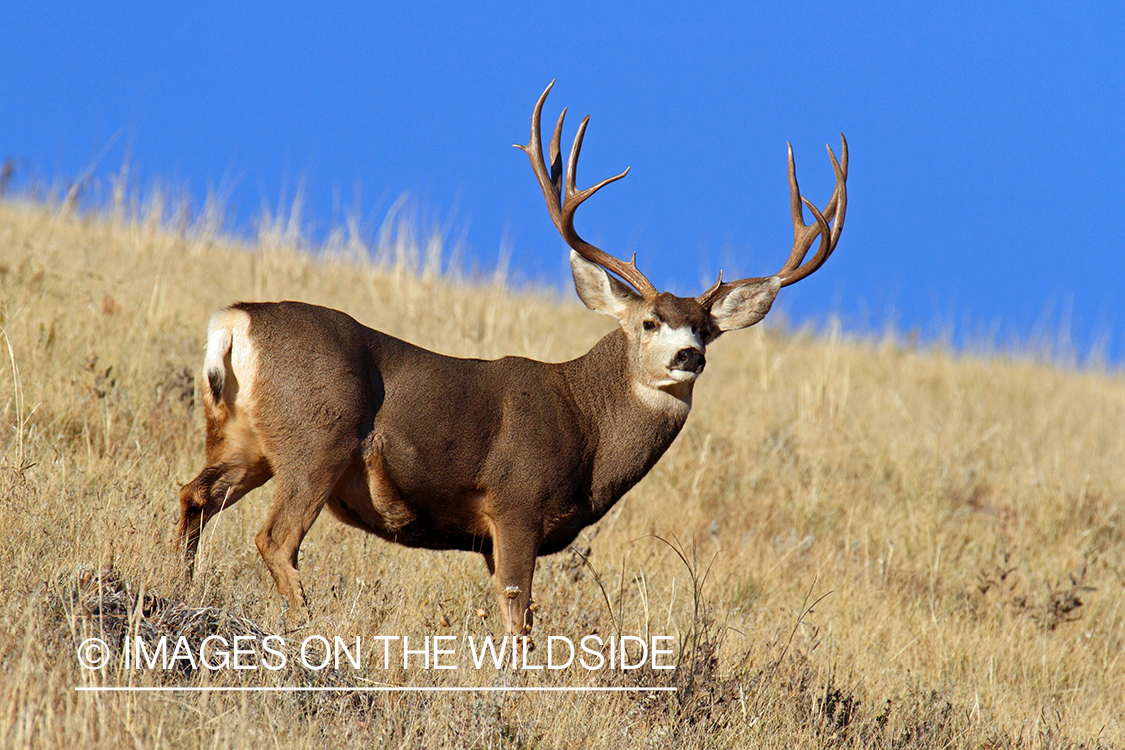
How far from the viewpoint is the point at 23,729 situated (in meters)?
3.11

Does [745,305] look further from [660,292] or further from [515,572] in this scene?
[515,572]

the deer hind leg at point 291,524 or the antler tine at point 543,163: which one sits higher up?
the antler tine at point 543,163

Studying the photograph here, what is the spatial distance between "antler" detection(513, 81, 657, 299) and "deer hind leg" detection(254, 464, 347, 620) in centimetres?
177

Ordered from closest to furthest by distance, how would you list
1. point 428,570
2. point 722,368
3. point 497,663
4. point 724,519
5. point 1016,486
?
1. point 497,663
2. point 428,570
3. point 724,519
4. point 1016,486
5. point 722,368

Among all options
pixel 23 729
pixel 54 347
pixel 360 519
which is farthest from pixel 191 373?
pixel 23 729

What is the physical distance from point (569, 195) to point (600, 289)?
50 cm

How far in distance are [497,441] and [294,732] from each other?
5.34 feet

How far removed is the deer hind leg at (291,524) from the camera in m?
4.40

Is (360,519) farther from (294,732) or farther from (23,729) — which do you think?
(23,729)

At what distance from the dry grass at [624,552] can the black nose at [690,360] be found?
979 mm

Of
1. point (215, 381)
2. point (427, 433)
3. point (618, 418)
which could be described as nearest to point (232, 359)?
point (215, 381)

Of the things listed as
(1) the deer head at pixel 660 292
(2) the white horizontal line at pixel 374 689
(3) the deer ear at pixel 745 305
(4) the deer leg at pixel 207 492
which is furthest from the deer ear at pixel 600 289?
(2) the white horizontal line at pixel 374 689

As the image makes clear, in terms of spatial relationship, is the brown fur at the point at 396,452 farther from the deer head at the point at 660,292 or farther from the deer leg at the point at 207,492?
the deer head at the point at 660,292

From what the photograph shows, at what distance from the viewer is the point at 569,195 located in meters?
5.55
